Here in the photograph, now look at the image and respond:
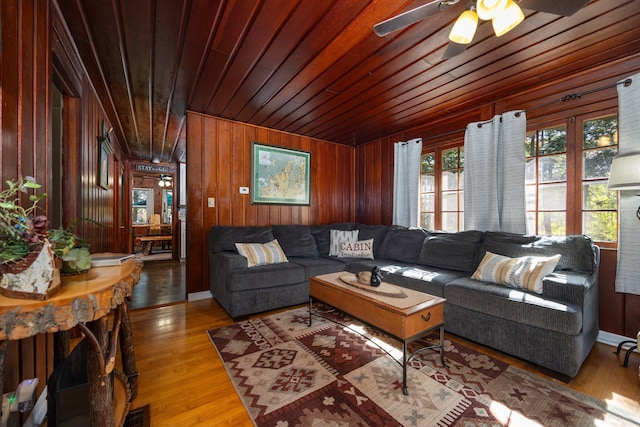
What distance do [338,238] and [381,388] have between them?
7.64 ft

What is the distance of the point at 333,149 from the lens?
180 inches

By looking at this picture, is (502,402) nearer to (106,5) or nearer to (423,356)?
(423,356)

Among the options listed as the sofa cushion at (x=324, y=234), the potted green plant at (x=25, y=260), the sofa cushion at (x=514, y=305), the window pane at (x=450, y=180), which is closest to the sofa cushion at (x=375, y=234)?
the sofa cushion at (x=324, y=234)

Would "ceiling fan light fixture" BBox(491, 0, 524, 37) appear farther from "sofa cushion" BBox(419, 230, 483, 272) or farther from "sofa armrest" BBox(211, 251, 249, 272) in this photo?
"sofa armrest" BBox(211, 251, 249, 272)

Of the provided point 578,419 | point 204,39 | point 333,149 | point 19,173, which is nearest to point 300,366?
point 578,419

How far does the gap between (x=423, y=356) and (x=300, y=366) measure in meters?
0.93

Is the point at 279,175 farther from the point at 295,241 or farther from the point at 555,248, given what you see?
the point at 555,248

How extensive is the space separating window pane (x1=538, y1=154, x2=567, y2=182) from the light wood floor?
4.91 feet

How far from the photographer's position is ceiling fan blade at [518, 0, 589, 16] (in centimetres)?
122

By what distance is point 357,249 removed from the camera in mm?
3594

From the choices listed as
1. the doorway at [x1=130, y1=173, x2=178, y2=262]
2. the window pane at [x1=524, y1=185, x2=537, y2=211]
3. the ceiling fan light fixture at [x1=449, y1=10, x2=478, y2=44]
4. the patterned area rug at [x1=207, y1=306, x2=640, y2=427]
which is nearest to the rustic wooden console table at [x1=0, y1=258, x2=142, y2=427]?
the patterned area rug at [x1=207, y1=306, x2=640, y2=427]

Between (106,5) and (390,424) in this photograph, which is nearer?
(390,424)

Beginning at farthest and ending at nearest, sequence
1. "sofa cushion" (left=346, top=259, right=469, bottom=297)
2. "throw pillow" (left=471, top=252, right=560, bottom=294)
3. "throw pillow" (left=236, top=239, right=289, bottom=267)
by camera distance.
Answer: "throw pillow" (left=236, top=239, right=289, bottom=267), "sofa cushion" (left=346, top=259, right=469, bottom=297), "throw pillow" (left=471, top=252, right=560, bottom=294)

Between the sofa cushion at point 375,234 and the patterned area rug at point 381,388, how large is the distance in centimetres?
165
